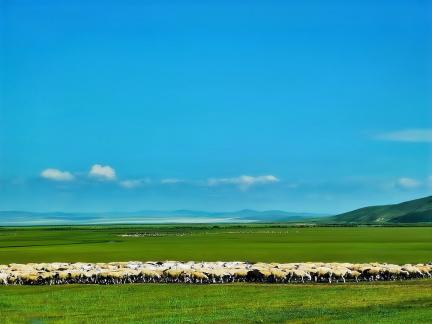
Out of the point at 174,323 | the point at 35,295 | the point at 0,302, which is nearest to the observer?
the point at 174,323

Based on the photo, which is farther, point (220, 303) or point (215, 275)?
point (215, 275)

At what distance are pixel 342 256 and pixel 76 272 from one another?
86.4 feet

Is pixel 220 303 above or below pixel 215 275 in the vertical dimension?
below

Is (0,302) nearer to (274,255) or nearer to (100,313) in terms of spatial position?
(100,313)

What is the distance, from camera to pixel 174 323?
2292 centimetres

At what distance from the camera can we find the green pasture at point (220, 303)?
23812 mm

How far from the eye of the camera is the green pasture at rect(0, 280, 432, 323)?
2381 cm

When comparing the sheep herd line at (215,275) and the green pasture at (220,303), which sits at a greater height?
the sheep herd line at (215,275)

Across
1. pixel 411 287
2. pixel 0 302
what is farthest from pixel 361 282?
pixel 0 302

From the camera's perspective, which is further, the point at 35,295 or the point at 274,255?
the point at 274,255

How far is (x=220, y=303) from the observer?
91.9 feet

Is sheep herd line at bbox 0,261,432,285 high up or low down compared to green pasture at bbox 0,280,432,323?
up

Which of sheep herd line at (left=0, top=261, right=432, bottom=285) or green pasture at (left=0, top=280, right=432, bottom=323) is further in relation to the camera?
sheep herd line at (left=0, top=261, right=432, bottom=285)

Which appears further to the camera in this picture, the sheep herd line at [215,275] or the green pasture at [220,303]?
the sheep herd line at [215,275]
